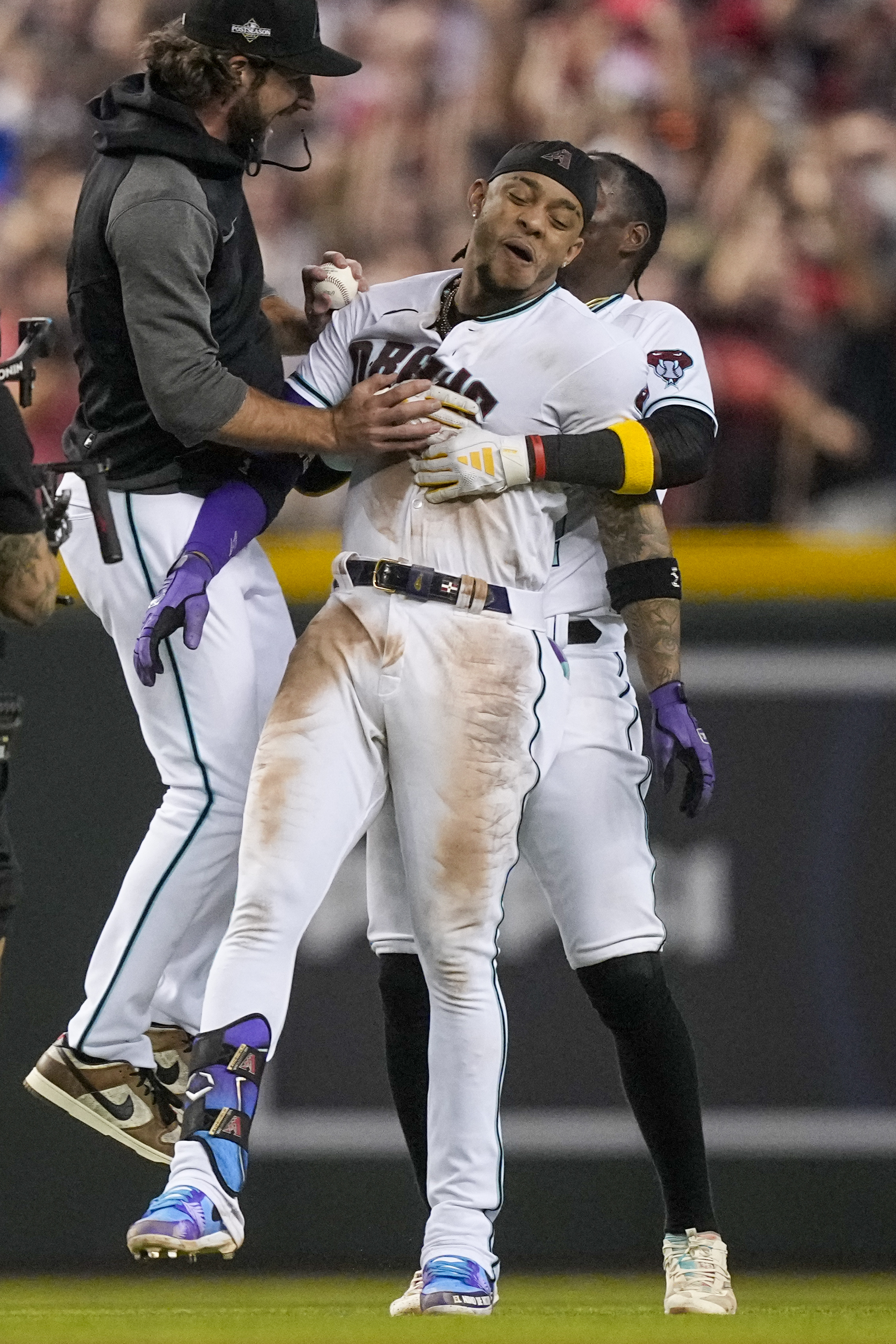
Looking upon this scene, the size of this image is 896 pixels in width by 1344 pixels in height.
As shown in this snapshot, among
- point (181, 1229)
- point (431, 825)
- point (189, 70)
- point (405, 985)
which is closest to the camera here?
point (181, 1229)

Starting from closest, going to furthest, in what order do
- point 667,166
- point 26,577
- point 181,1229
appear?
point 181,1229 → point 26,577 → point 667,166

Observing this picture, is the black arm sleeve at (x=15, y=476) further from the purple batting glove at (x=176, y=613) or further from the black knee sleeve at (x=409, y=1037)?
the black knee sleeve at (x=409, y=1037)

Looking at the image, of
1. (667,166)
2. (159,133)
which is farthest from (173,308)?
(667,166)

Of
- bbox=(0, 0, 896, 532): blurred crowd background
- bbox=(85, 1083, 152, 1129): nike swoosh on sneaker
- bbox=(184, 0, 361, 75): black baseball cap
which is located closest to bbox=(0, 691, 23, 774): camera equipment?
bbox=(85, 1083, 152, 1129): nike swoosh on sneaker

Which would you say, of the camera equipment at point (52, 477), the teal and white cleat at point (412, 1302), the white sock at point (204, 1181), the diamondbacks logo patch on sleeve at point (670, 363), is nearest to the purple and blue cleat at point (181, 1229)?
the white sock at point (204, 1181)

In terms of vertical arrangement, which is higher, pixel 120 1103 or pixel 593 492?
pixel 593 492

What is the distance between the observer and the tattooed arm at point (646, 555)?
3.79 m

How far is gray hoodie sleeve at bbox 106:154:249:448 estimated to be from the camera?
138 inches

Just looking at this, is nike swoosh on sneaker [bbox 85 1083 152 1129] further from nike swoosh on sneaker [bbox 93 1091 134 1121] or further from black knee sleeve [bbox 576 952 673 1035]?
black knee sleeve [bbox 576 952 673 1035]

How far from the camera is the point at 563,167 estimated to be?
3643mm

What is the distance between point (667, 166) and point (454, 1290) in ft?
13.8

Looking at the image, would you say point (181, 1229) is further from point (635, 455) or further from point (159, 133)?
point (159, 133)

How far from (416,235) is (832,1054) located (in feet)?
10.2

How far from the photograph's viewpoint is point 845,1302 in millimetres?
4125
